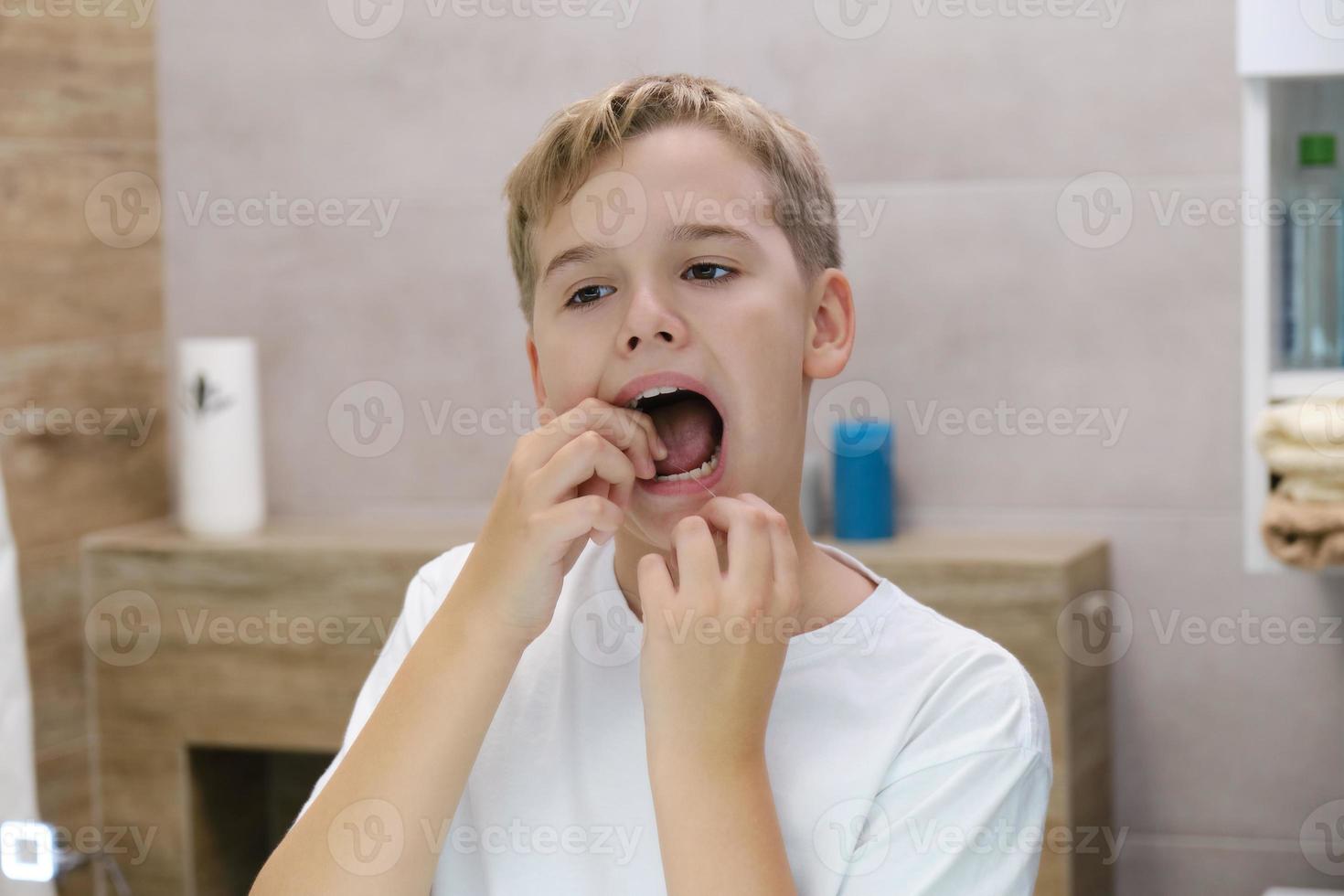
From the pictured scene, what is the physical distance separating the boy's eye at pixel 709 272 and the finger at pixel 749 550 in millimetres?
160

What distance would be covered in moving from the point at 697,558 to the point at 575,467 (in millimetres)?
93

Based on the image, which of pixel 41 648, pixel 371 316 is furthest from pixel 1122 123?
pixel 41 648

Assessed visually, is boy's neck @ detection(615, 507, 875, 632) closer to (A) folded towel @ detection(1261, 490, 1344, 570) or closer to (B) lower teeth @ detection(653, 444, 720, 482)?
(B) lower teeth @ detection(653, 444, 720, 482)

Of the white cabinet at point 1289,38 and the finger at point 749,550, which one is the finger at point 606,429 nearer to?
the finger at point 749,550

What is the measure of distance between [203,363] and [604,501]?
1.14 meters

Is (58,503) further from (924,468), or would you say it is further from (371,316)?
(924,468)

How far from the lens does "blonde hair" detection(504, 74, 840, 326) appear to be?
38.3 inches

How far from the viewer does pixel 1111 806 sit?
1.79 m

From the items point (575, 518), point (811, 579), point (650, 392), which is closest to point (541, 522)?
point (575, 518)

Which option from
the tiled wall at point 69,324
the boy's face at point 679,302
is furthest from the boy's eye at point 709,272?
the tiled wall at point 69,324

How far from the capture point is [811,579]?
40.3 inches

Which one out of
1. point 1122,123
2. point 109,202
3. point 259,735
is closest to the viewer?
point 1122,123

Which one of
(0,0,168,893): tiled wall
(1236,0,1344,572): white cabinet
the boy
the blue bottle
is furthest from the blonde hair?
(0,0,168,893): tiled wall

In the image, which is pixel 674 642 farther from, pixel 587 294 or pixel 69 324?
pixel 69 324
